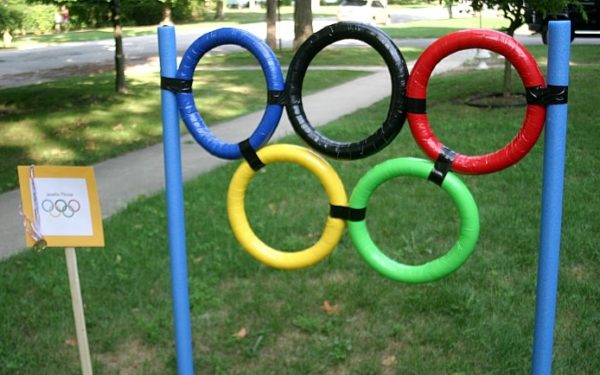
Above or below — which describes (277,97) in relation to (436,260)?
above

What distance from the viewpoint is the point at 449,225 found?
4988 millimetres

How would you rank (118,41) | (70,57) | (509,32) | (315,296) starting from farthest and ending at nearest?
(70,57) < (118,41) < (509,32) < (315,296)

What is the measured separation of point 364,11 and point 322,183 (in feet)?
101

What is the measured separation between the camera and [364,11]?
32375 millimetres

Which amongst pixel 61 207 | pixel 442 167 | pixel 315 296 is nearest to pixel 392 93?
pixel 442 167

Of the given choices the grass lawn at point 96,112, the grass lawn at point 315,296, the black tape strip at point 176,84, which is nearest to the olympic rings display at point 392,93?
the black tape strip at point 176,84

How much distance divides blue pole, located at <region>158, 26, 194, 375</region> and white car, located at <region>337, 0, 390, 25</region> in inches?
1144

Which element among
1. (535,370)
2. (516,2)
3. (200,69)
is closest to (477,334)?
(535,370)

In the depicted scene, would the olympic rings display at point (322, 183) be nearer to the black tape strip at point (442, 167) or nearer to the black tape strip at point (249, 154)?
the black tape strip at point (249, 154)

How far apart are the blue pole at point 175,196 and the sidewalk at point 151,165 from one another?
2.41m

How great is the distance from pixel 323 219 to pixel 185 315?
2.40 metres

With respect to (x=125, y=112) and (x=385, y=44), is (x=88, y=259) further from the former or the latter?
(x=125, y=112)

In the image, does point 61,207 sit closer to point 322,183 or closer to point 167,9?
point 322,183

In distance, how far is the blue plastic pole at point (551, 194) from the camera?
2330mm
